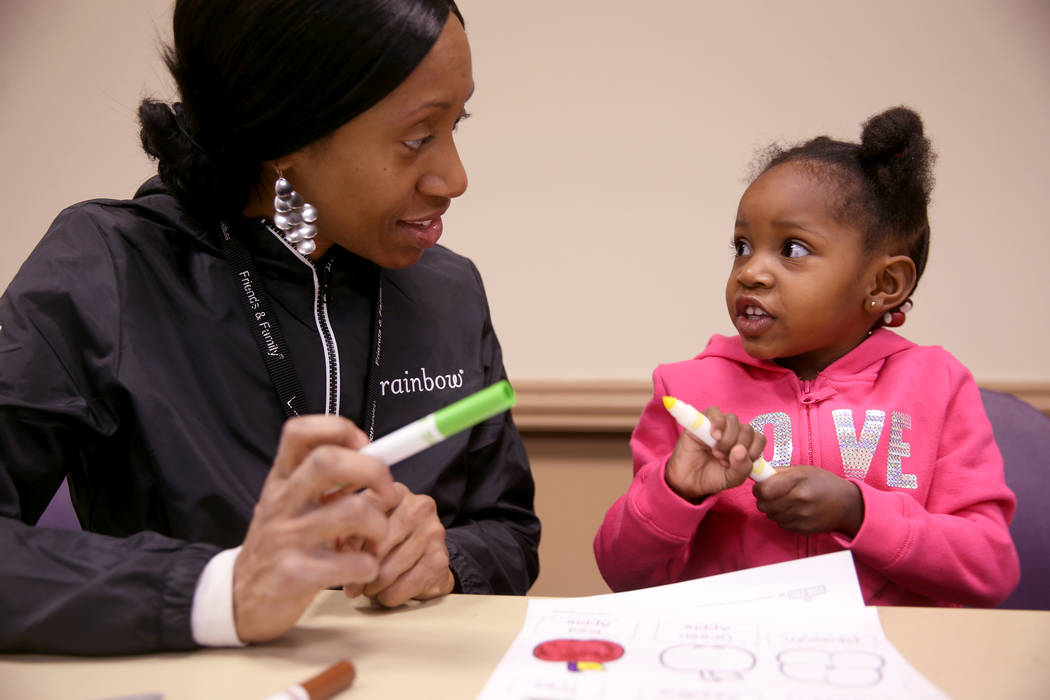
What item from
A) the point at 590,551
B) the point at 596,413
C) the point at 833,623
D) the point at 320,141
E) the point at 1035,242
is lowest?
the point at 590,551

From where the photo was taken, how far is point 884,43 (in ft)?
5.79

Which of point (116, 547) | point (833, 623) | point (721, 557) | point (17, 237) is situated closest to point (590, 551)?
point (721, 557)

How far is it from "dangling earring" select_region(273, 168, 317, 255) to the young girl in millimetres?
528

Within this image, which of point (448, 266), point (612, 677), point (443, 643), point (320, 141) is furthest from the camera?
point (448, 266)

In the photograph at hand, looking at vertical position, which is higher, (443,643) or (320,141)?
(320,141)

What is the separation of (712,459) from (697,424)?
142mm

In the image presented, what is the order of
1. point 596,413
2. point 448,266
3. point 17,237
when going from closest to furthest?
point 448,266
point 596,413
point 17,237

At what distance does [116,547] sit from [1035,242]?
1.77 m

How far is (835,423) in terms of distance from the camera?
110 cm

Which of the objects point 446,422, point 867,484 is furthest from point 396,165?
point 867,484

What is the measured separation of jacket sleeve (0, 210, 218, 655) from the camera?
0.72m

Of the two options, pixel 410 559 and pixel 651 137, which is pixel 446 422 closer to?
pixel 410 559

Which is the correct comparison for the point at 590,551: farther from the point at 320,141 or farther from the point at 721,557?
the point at 320,141

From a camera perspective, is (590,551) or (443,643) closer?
(443,643)
